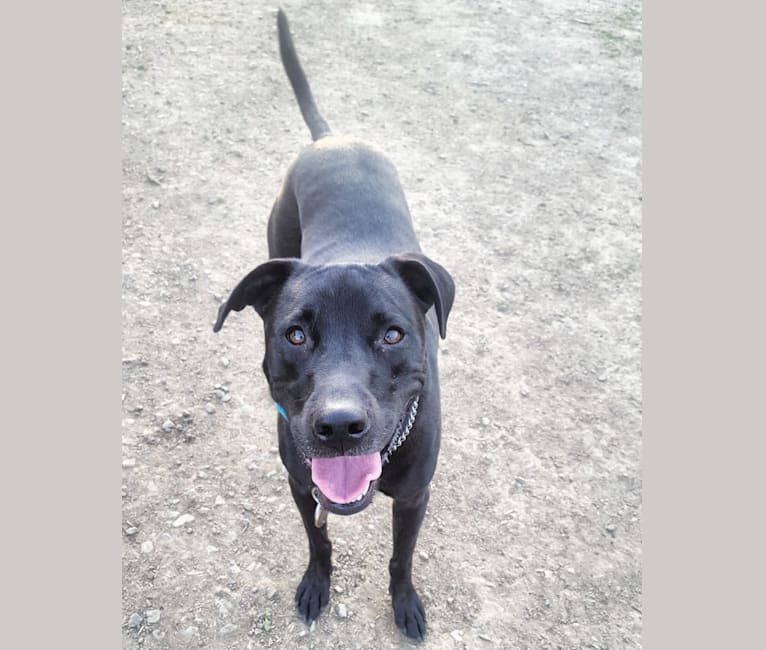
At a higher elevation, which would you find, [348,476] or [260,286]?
[260,286]

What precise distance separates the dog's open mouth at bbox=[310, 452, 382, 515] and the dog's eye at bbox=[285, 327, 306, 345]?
490 millimetres

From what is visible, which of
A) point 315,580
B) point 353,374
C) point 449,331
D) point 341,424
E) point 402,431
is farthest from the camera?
point 449,331

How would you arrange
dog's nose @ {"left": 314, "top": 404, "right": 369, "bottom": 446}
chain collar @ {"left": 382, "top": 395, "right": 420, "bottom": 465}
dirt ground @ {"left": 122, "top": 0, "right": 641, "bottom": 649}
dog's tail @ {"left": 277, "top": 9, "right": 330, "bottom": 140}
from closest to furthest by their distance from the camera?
dog's nose @ {"left": 314, "top": 404, "right": 369, "bottom": 446}
chain collar @ {"left": 382, "top": 395, "right": 420, "bottom": 465}
dirt ground @ {"left": 122, "top": 0, "right": 641, "bottom": 649}
dog's tail @ {"left": 277, "top": 9, "right": 330, "bottom": 140}

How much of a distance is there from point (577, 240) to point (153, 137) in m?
4.29

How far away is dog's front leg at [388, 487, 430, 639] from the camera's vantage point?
10.5 feet

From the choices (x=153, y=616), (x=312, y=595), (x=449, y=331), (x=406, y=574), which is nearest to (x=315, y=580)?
(x=312, y=595)

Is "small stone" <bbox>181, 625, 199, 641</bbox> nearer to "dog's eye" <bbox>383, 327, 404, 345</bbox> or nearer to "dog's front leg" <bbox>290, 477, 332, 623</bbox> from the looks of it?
"dog's front leg" <bbox>290, 477, 332, 623</bbox>

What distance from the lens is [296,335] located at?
2646 millimetres

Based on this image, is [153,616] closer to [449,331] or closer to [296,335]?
[296,335]

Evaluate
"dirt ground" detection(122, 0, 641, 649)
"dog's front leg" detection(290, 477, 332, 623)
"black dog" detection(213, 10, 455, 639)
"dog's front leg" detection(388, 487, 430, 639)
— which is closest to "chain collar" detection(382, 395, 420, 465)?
"black dog" detection(213, 10, 455, 639)

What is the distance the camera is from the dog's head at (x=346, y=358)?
7.89ft

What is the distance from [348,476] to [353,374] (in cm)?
48

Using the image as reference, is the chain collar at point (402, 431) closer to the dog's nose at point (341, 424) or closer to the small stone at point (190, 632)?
the dog's nose at point (341, 424)

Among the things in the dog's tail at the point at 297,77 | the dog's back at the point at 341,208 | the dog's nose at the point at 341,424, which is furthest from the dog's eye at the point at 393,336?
the dog's tail at the point at 297,77
